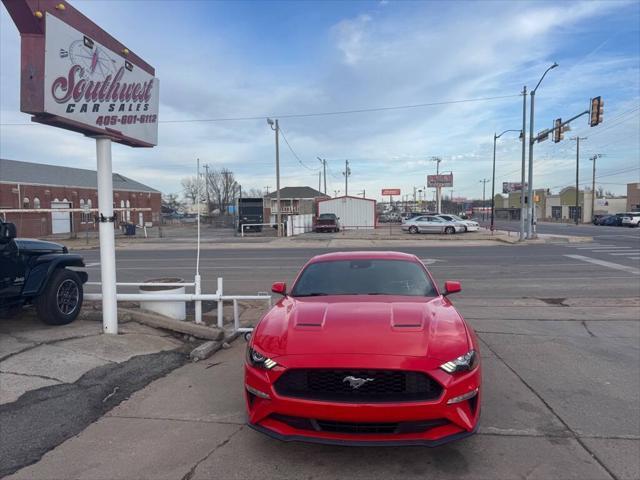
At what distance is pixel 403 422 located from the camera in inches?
122

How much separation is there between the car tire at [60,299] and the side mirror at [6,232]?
30.0 inches

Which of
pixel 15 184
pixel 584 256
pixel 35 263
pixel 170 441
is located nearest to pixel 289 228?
pixel 584 256

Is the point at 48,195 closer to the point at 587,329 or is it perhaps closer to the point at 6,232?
the point at 6,232

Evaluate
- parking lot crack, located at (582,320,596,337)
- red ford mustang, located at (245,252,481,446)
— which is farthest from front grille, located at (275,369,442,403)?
parking lot crack, located at (582,320,596,337)

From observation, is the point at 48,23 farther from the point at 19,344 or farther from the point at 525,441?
the point at 525,441

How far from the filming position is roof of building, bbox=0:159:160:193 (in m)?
45.5

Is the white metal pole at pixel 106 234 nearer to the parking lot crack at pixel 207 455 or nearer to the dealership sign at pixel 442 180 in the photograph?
the parking lot crack at pixel 207 455

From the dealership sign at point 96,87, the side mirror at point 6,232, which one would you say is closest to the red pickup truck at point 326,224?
the dealership sign at point 96,87

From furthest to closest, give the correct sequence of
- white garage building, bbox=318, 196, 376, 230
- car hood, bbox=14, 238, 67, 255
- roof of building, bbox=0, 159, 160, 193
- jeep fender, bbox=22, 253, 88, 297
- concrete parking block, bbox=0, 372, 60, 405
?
→ white garage building, bbox=318, 196, 376, 230
roof of building, bbox=0, 159, 160, 193
car hood, bbox=14, 238, 67, 255
jeep fender, bbox=22, 253, 88, 297
concrete parking block, bbox=0, 372, 60, 405

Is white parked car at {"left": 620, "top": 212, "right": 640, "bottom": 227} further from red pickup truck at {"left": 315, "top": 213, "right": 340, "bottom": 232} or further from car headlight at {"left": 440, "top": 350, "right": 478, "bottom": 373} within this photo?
car headlight at {"left": 440, "top": 350, "right": 478, "bottom": 373}

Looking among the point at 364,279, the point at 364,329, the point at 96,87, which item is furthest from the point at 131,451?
the point at 96,87

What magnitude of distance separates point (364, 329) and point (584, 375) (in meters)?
3.32

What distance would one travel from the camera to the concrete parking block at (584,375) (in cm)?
420

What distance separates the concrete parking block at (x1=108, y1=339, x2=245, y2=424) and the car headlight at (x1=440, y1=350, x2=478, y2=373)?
6.17ft
